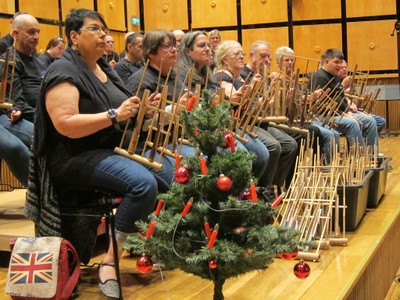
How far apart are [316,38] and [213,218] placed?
6687mm

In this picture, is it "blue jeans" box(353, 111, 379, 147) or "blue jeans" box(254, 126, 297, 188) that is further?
"blue jeans" box(353, 111, 379, 147)

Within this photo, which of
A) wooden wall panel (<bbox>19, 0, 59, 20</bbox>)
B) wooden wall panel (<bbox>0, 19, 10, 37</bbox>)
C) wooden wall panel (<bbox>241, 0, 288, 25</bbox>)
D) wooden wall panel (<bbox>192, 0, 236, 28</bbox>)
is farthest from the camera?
wooden wall panel (<bbox>192, 0, 236, 28</bbox>)

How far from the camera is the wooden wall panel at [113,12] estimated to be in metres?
7.50

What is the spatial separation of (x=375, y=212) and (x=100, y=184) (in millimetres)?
1790

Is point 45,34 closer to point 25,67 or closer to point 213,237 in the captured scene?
point 25,67

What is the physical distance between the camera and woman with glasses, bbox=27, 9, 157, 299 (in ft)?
7.23

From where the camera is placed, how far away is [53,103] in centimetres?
220

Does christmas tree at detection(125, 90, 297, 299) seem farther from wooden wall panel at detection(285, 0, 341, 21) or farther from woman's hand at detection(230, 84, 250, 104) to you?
wooden wall panel at detection(285, 0, 341, 21)

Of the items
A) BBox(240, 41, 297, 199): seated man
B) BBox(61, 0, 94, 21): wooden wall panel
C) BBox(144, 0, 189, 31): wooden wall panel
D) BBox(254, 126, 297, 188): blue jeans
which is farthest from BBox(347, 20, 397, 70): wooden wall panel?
BBox(254, 126, 297, 188): blue jeans

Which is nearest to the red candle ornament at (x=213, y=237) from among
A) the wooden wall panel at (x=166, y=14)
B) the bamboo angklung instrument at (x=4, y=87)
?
the bamboo angklung instrument at (x=4, y=87)

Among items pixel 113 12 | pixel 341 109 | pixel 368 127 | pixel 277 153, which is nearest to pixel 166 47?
pixel 277 153

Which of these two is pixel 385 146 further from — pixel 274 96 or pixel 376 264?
pixel 376 264

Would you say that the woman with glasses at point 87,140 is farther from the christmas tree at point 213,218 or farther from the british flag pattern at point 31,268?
the christmas tree at point 213,218

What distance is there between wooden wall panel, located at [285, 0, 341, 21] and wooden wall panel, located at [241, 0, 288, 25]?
0.16 meters
